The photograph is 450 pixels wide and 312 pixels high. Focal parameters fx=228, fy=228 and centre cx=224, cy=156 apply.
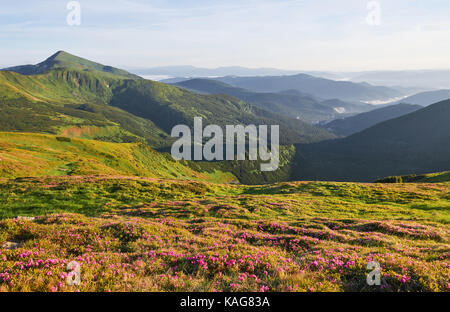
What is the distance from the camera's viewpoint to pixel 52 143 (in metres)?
96.5

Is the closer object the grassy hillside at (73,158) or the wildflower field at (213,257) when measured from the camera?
the wildflower field at (213,257)

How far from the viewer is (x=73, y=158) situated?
242 ft

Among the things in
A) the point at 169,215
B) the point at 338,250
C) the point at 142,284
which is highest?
the point at 142,284

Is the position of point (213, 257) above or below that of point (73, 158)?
above

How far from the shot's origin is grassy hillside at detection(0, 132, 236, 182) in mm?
55094

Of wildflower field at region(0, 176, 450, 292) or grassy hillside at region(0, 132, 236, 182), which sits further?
grassy hillside at region(0, 132, 236, 182)

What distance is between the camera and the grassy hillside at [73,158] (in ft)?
181

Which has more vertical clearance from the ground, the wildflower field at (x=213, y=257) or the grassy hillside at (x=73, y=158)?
the wildflower field at (x=213, y=257)

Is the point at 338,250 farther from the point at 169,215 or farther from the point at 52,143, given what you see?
the point at 52,143

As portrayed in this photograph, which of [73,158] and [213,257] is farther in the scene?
[73,158]

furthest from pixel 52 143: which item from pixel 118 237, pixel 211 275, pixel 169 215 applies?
pixel 211 275

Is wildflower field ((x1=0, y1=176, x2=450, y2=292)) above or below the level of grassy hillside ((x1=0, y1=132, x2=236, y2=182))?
above
